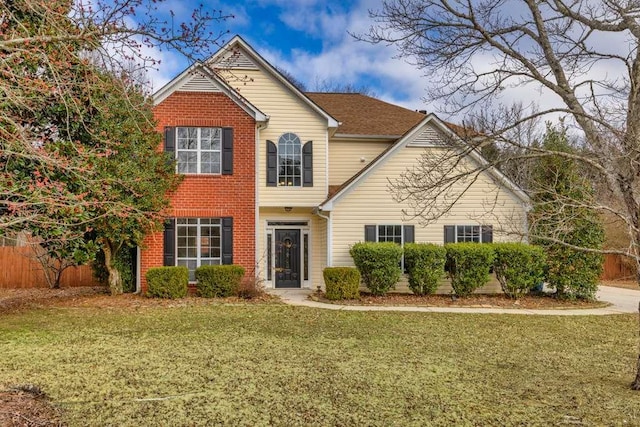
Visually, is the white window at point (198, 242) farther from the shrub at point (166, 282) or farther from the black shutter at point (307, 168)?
the black shutter at point (307, 168)

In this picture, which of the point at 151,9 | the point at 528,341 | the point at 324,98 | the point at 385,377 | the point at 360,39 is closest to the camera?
the point at 151,9

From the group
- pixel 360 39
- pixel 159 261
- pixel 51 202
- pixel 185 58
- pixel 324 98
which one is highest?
pixel 324 98

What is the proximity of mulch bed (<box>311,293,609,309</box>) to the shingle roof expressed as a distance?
6252 mm

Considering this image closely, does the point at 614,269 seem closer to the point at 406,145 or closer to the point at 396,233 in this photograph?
the point at 396,233

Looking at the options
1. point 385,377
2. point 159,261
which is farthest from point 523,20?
point 159,261

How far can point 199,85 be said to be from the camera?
15.4 meters

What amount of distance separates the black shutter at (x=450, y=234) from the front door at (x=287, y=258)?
16.5 feet

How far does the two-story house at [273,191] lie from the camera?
15203 mm

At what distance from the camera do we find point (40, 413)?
4848 millimetres

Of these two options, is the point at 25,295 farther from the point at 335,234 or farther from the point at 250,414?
the point at 250,414

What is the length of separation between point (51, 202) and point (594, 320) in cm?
1181

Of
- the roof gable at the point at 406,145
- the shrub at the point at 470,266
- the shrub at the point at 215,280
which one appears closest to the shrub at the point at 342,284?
the roof gable at the point at 406,145

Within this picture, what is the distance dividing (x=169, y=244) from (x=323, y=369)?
9.57m

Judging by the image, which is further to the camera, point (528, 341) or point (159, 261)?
point (159, 261)
